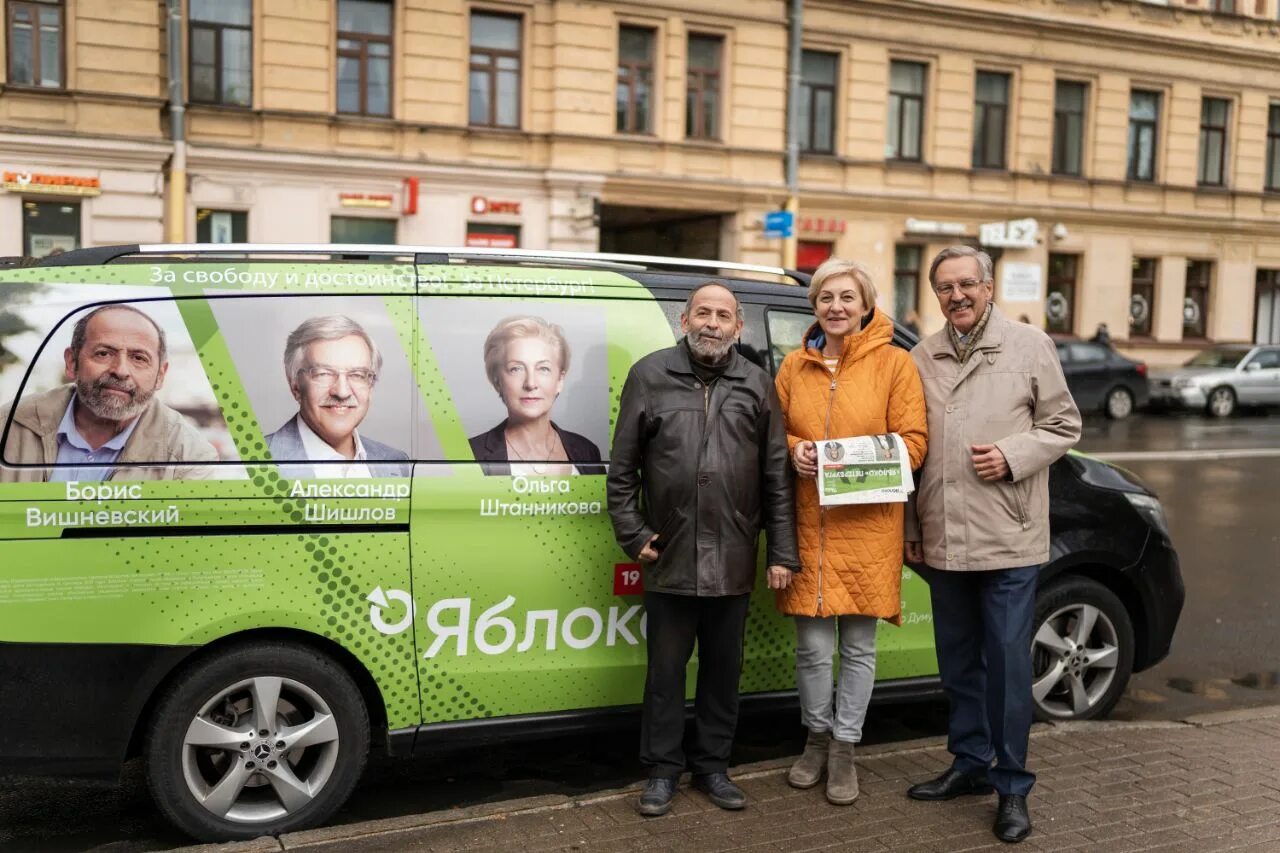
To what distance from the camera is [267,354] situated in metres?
3.94

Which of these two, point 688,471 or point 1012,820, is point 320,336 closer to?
point 688,471

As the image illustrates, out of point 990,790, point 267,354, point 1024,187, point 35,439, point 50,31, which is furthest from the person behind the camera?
point 1024,187

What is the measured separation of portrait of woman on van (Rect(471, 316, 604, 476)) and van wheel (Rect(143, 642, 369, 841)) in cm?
90

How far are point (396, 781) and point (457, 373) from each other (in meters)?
1.69

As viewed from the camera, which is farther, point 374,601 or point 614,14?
point 614,14

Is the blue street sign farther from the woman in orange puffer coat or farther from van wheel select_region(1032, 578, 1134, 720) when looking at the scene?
the woman in orange puffer coat

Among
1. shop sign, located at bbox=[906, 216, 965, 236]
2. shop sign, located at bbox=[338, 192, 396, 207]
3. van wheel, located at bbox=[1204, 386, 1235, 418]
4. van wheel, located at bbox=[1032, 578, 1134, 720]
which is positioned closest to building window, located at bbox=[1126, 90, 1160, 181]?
shop sign, located at bbox=[906, 216, 965, 236]

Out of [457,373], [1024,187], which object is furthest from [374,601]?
[1024,187]

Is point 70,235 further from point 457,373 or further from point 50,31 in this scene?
point 457,373

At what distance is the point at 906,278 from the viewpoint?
27047 mm

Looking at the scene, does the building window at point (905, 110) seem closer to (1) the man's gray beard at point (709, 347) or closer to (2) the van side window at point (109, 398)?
(1) the man's gray beard at point (709, 347)

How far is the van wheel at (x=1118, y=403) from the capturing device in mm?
23125

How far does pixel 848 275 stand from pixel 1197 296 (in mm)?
29673

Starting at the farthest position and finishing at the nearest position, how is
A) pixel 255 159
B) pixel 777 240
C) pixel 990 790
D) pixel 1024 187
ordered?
pixel 1024 187 → pixel 777 240 → pixel 255 159 → pixel 990 790
